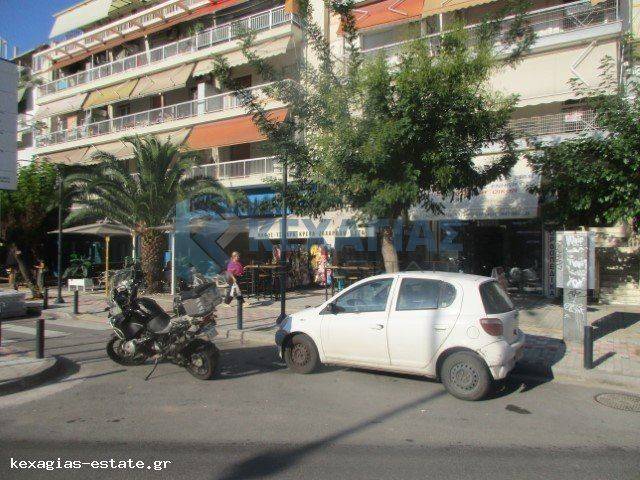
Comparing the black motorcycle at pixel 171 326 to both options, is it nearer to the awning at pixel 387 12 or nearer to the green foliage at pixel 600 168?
the green foliage at pixel 600 168

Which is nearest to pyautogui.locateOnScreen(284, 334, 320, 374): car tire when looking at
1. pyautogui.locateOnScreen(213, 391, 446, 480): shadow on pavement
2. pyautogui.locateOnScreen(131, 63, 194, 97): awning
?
pyautogui.locateOnScreen(213, 391, 446, 480): shadow on pavement

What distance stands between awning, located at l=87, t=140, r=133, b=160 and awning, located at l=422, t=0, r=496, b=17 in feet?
52.5

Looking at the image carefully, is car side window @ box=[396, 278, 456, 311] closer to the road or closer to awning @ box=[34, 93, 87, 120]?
the road

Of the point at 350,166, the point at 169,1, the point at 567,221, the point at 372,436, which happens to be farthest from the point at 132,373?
the point at 169,1

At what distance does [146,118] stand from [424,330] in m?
25.7

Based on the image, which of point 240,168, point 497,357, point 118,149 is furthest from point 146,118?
point 497,357

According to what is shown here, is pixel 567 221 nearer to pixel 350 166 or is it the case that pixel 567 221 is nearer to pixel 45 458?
pixel 350 166

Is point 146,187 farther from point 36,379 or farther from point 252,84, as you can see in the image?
point 36,379

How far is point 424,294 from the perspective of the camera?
22.4ft

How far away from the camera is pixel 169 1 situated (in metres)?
27.6

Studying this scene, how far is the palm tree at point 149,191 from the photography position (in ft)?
60.3

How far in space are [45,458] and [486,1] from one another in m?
17.1

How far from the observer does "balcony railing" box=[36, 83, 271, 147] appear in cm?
2534

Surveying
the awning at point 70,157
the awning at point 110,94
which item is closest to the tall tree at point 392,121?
the awning at point 110,94
